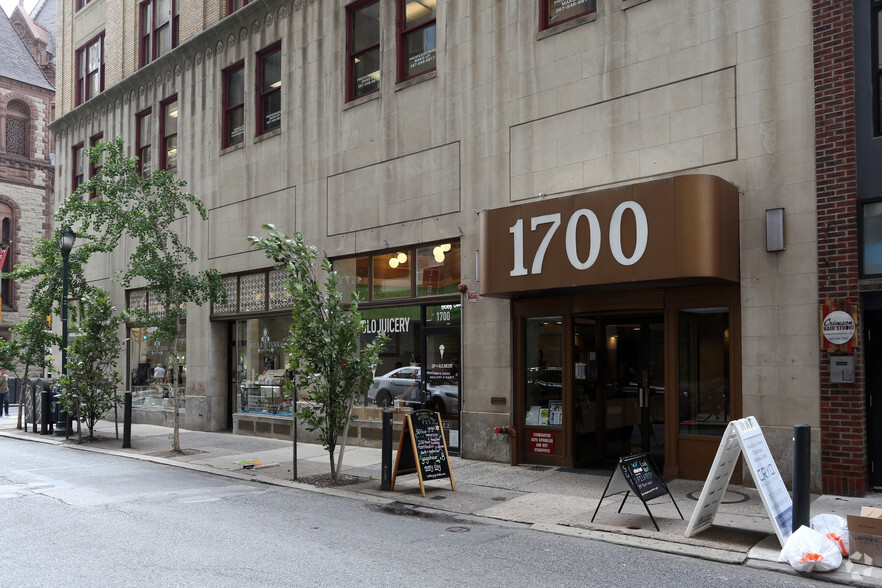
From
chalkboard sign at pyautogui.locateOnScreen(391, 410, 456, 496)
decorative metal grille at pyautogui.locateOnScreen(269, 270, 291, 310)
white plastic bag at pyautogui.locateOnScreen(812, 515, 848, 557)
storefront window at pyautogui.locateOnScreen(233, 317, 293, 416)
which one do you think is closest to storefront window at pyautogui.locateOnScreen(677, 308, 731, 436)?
white plastic bag at pyautogui.locateOnScreen(812, 515, 848, 557)

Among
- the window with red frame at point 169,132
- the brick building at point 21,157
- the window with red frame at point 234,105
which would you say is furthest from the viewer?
the brick building at point 21,157

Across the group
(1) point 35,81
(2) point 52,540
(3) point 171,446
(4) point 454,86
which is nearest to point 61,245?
(3) point 171,446

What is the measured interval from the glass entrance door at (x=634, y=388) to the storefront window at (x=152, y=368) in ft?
41.1

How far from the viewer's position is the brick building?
45.1m

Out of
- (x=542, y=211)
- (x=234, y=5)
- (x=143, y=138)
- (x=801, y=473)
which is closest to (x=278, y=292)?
(x=234, y=5)

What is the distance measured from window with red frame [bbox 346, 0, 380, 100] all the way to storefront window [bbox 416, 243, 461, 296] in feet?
12.7

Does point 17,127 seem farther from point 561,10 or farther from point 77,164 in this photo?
point 561,10

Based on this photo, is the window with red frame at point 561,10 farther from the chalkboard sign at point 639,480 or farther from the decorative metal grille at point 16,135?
the decorative metal grille at point 16,135

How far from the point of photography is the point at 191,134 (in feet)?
67.8

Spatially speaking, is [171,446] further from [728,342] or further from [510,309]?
[728,342]

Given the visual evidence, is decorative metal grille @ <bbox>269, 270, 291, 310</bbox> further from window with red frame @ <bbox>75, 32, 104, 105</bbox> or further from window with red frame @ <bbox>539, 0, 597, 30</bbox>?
window with red frame @ <bbox>75, 32, 104, 105</bbox>

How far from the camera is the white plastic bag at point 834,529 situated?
7086mm

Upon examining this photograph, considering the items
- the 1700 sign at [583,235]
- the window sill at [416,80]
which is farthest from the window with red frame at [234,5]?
the 1700 sign at [583,235]

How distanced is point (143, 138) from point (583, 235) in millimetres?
17144
